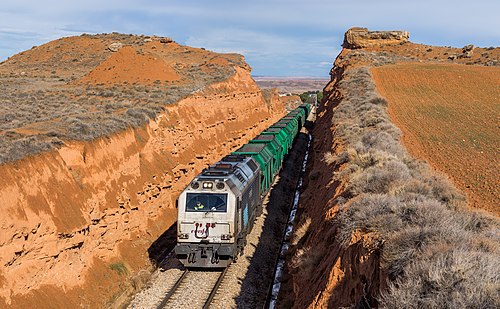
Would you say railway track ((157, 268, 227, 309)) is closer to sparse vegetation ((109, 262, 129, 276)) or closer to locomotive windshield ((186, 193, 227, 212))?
locomotive windshield ((186, 193, 227, 212))

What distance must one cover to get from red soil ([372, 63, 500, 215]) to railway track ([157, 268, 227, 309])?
403 inches

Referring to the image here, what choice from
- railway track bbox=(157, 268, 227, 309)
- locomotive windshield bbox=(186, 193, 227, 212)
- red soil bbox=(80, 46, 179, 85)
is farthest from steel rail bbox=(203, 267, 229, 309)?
red soil bbox=(80, 46, 179, 85)

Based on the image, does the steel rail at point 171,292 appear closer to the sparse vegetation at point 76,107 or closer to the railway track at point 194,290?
the railway track at point 194,290

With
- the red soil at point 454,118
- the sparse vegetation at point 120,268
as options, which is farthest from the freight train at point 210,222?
the red soil at point 454,118

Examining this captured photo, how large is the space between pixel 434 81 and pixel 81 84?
40883 millimetres

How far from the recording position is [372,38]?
92.1 meters

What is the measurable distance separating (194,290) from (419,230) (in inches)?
415

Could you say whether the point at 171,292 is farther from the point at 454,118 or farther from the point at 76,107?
the point at 454,118

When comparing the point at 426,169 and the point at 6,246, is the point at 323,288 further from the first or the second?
the point at 6,246

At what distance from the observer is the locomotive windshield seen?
17.3 metres

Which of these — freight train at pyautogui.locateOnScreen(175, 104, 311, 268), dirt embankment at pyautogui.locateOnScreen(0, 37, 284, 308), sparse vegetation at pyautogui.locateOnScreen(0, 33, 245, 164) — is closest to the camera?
dirt embankment at pyautogui.locateOnScreen(0, 37, 284, 308)

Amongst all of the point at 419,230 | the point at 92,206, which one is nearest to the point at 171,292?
the point at 92,206

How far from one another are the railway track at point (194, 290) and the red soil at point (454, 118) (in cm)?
1024

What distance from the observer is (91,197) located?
18.8 m
